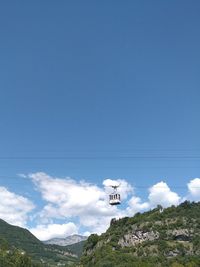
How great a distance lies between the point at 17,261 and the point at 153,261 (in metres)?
55.9

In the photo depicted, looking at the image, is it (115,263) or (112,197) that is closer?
(112,197)

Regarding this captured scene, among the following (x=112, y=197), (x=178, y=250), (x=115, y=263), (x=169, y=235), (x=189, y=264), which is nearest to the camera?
(x=112, y=197)

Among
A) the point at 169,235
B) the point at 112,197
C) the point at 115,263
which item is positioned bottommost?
the point at 112,197

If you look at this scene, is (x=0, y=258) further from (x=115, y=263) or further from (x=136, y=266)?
(x=136, y=266)

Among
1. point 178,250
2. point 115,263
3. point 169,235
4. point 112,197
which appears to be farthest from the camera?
point 169,235

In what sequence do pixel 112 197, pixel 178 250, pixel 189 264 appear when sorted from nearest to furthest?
1. pixel 112 197
2. pixel 189 264
3. pixel 178 250

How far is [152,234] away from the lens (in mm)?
199875

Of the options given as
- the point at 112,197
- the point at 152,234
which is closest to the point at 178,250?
the point at 152,234

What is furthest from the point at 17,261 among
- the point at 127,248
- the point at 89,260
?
the point at 127,248

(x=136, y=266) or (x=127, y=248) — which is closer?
(x=136, y=266)

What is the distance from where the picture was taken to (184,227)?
197375 millimetres

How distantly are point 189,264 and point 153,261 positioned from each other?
28.4 metres

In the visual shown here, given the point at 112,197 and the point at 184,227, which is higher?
the point at 184,227

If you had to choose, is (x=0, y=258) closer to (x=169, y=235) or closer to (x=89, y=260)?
(x=89, y=260)
